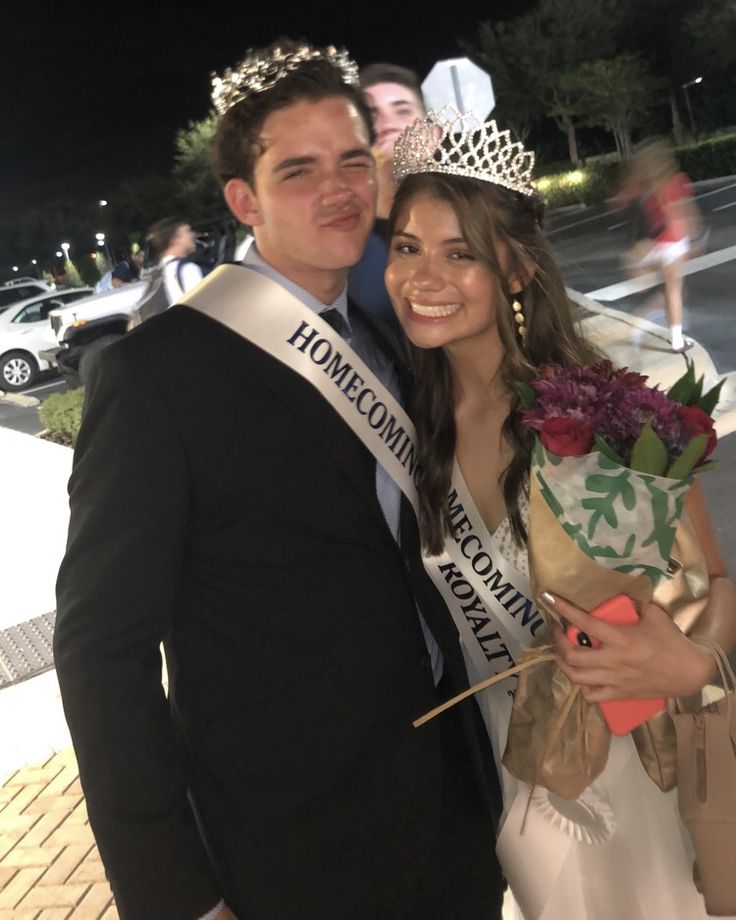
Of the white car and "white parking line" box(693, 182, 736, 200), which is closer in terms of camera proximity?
the white car

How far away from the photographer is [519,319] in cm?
195

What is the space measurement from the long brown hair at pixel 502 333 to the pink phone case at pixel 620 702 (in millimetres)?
443

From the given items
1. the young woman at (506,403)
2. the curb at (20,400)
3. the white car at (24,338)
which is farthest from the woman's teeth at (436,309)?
the white car at (24,338)

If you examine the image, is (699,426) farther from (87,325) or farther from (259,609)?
(87,325)

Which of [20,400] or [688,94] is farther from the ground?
[20,400]

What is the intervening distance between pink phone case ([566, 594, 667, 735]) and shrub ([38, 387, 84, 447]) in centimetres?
832

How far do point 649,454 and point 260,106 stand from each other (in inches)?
41.9

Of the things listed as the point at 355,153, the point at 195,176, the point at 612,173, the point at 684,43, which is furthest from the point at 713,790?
the point at 195,176

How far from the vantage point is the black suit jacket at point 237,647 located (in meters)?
1.29

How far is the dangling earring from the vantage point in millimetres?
1938

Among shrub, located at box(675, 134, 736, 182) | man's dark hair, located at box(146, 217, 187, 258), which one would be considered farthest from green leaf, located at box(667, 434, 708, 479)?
shrub, located at box(675, 134, 736, 182)

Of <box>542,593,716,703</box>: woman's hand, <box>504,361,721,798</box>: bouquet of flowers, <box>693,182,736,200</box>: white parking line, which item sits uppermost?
<box>504,361,721,798</box>: bouquet of flowers

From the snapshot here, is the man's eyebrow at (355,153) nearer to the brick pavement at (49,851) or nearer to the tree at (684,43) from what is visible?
the brick pavement at (49,851)

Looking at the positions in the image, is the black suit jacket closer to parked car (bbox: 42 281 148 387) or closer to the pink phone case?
the pink phone case
